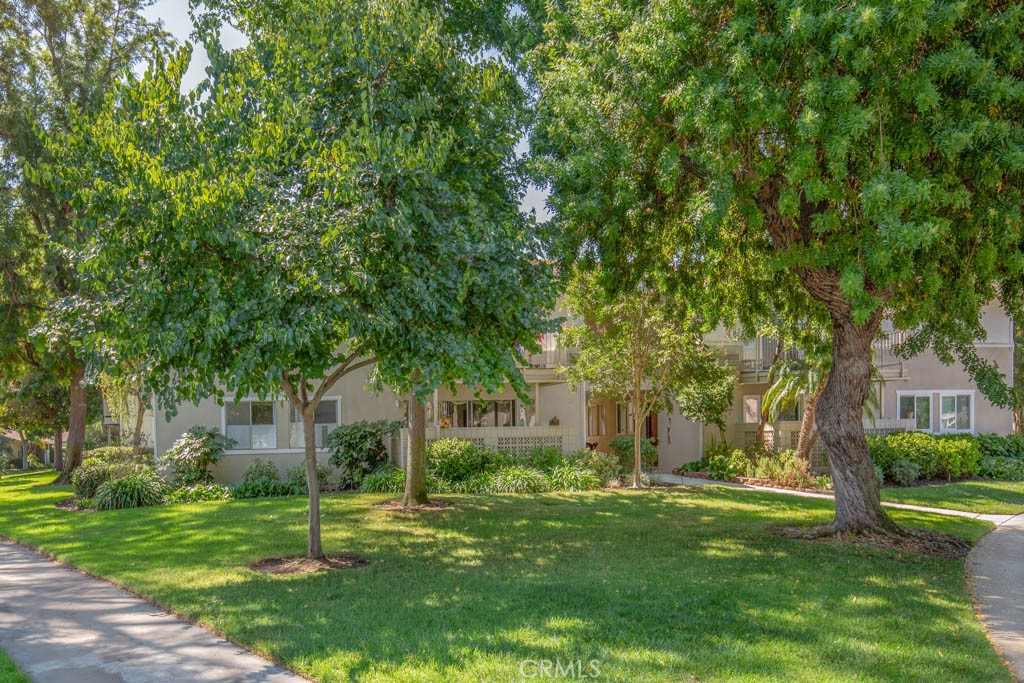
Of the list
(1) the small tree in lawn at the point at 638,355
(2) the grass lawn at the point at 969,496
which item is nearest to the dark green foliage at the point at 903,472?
(2) the grass lawn at the point at 969,496

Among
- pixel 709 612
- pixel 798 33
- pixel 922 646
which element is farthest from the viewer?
pixel 798 33

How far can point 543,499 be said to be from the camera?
661 inches

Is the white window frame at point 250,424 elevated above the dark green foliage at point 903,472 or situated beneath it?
elevated above

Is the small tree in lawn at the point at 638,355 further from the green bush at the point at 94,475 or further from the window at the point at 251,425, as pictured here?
the green bush at the point at 94,475

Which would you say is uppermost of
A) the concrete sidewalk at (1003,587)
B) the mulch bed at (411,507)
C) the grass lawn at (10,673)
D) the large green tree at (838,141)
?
the large green tree at (838,141)

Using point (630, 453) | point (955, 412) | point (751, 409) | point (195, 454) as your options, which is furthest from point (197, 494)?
point (955, 412)

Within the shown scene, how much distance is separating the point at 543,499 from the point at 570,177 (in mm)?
8465

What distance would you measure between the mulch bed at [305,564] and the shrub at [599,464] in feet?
34.7

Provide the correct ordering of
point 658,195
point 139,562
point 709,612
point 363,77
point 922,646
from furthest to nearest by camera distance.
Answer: point 658,195
point 139,562
point 363,77
point 709,612
point 922,646

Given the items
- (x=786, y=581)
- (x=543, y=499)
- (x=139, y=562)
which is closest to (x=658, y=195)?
(x=786, y=581)

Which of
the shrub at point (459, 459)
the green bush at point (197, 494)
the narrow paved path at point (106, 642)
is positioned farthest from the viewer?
the shrub at point (459, 459)

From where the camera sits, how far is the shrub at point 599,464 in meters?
20.1

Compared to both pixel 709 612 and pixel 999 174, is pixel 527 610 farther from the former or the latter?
pixel 999 174

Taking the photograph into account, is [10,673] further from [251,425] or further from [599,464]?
[599,464]
